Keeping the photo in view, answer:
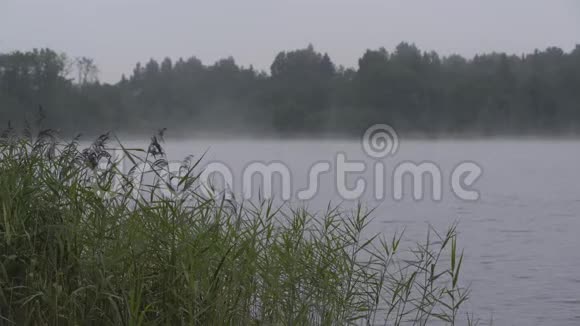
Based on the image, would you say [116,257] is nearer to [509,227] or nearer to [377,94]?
[509,227]

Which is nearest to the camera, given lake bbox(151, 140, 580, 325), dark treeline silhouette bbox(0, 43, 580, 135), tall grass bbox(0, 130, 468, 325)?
tall grass bbox(0, 130, 468, 325)

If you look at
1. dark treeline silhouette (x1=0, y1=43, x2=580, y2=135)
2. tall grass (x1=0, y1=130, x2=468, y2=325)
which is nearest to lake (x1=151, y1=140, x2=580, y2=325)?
tall grass (x1=0, y1=130, x2=468, y2=325)

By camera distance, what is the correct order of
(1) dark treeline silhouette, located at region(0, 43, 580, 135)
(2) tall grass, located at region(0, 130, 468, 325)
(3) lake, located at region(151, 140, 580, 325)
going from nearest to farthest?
(2) tall grass, located at region(0, 130, 468, 325), (3) lake, located at region(151, 140, 580, 325), (1) dark treeline silhouette, located at region(0, 43, 580, 135)

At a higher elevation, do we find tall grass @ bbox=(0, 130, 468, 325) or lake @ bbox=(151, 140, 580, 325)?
tall grass @ bbox=(0, 130, 468, 325)

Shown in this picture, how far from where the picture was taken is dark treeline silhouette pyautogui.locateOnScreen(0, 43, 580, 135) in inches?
2093

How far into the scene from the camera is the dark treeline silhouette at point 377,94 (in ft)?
174

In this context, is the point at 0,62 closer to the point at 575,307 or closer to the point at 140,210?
the point at 575,307

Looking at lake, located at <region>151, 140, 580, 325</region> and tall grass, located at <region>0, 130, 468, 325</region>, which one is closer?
tall grass, located at <region>0, 130, 468, 325</region>

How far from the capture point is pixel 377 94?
2293 inches

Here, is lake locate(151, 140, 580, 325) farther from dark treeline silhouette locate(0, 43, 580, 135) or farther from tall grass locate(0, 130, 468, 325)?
dark treeline silhouette locate(0, 43, 580, 135)

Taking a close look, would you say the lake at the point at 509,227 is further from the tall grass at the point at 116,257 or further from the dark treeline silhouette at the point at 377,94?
the dark treeline silhouette at the point at 377,94

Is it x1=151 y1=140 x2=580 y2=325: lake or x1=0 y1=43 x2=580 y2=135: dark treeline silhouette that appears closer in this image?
x1=151 y1=140 x2=580 y2=325: lake

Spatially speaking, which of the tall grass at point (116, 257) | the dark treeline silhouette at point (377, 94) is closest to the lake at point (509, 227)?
the tall grass at point (116, 257)

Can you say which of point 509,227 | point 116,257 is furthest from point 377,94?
point 116,257
